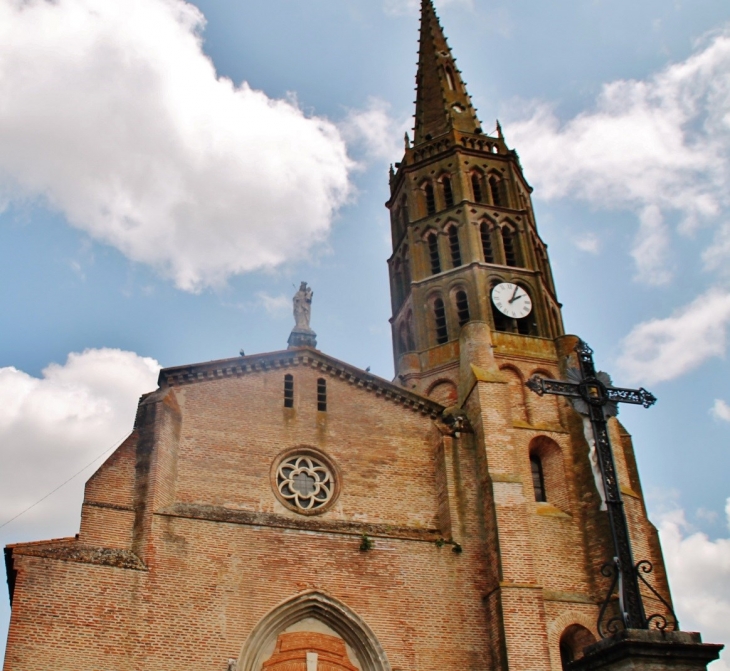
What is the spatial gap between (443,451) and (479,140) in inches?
629

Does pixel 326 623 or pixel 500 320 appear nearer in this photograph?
pixel 326 623

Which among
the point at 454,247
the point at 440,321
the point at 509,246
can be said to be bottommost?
the point at 440,321

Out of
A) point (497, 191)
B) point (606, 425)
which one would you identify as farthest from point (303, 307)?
point (606, 425)

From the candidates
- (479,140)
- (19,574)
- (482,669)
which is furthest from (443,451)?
(479,140)

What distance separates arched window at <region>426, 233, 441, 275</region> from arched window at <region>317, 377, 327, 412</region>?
8.47 m

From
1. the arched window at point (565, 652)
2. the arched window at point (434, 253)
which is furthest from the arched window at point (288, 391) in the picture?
the arched window at point (565, 652)

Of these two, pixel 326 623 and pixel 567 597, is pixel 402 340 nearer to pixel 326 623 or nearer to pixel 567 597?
pixel 567 597

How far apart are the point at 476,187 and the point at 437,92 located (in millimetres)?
6585

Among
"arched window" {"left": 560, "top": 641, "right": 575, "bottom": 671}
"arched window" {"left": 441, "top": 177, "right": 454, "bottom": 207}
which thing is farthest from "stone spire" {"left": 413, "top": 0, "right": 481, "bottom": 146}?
"arched window" {"left": 560, "top": 641, "right": 575, "bottom": 671}

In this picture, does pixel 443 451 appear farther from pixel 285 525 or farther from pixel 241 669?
pixel 241 669

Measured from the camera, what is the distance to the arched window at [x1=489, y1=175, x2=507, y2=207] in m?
30.8

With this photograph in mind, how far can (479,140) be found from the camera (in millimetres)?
32406

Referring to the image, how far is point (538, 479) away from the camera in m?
23.2

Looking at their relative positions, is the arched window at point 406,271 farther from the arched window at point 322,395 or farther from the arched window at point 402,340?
the arched window at point 322,395
